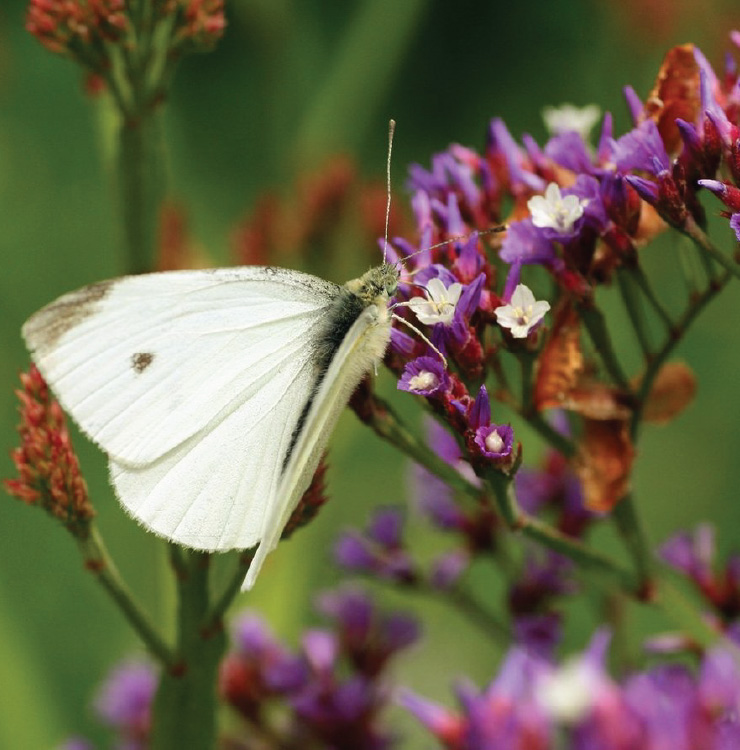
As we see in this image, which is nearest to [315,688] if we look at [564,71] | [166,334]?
[166,334]

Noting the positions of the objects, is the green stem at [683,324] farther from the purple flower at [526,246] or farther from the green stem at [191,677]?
the green stem at [191,677]

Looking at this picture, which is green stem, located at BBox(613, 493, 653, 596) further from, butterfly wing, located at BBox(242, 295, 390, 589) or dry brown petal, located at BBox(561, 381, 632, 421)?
butterfly wing, located at BBox(242, 295, 390, 589)

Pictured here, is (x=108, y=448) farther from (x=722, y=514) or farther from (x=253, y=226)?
(x=722, y=514)

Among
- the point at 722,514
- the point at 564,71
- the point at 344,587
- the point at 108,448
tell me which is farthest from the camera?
the point at 564,71

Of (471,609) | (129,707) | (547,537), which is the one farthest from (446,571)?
(129,707)

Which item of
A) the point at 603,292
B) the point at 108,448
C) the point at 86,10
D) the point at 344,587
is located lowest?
the point at 344,587

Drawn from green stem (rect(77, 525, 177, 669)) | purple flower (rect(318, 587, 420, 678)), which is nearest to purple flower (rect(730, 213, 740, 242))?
green stem (rect(77, 525, 177, 669))

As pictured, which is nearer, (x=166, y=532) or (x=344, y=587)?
(x=166, y=532)
